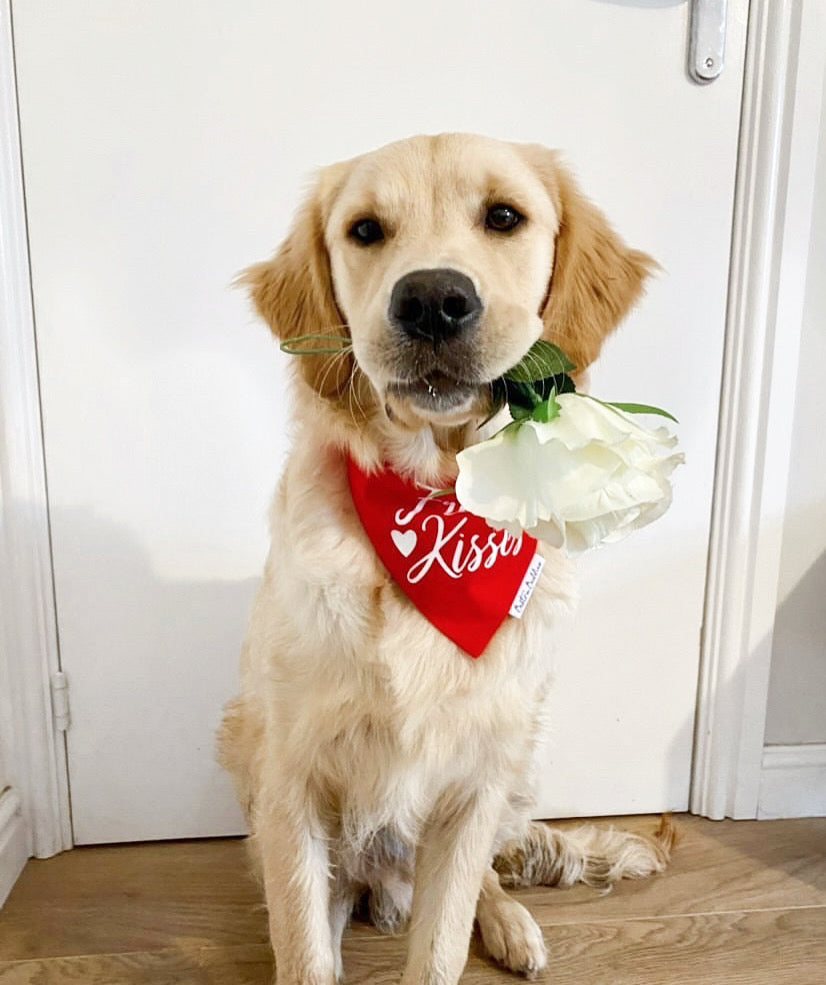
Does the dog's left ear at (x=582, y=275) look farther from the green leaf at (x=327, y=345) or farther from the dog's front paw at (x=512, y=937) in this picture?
the dog's front paw at (x=512, y=937)

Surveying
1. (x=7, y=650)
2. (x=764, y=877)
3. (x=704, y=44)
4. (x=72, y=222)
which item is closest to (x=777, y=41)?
(x=704, y=44)

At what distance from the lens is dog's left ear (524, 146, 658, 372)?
3.22 feet

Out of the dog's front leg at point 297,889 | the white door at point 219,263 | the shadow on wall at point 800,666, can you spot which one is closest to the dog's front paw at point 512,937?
the dog's front leg at point 297,889

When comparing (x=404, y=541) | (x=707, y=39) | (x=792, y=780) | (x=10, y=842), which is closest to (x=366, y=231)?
(x=404, y=541)

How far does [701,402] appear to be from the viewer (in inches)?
57.6

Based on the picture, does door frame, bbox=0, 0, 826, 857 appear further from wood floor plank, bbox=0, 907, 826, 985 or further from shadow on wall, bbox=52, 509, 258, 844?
wood floor plank, bbox=0, 907, 826, 985

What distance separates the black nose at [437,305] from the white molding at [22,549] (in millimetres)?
817

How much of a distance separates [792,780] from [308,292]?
1332 millimetres

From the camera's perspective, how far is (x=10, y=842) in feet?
4.60

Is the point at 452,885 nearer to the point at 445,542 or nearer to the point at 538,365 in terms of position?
the point at 445,542

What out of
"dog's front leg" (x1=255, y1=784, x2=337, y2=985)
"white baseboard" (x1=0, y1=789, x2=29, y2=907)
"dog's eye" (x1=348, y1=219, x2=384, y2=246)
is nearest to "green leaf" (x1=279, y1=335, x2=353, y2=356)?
"dog's eye" (x1=348, y1=219, x2=384, y2=246)

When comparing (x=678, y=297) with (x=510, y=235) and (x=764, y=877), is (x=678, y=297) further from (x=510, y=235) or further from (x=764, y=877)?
(x=764, y=877)

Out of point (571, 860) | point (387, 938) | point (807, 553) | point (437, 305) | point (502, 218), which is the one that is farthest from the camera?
point (807, 553)

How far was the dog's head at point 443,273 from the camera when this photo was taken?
Answer: 2.62 feet
